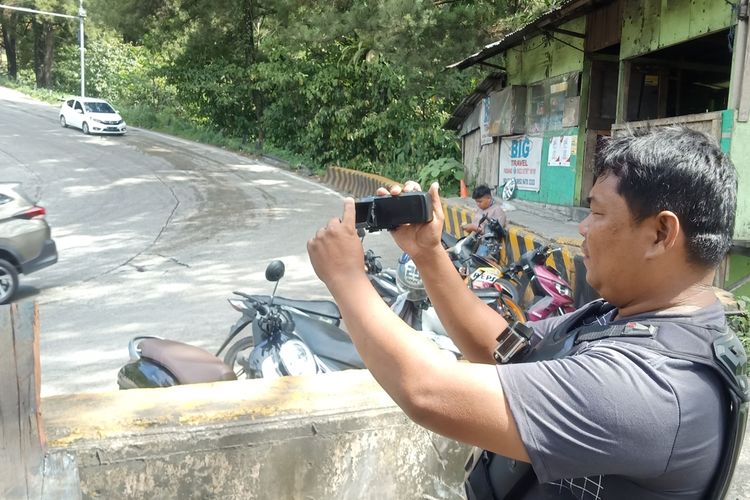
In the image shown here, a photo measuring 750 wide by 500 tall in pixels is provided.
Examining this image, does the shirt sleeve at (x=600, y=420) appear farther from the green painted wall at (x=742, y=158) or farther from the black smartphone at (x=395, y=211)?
the green painted wall at (x=742, y=158)

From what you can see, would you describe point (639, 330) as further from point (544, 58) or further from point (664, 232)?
point (544, 58)

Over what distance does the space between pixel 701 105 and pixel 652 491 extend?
12437mm

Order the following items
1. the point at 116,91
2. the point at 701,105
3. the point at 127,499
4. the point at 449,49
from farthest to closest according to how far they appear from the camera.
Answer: the point at 116,91 < the point at 449,49 < the point at 701,105 < the point at 127,499

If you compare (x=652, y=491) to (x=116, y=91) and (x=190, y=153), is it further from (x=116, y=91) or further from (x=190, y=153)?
(x=116, y=91)

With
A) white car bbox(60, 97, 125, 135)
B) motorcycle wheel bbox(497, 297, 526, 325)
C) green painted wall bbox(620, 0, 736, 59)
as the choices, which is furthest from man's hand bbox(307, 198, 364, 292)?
white car bbox(60, 97, 125, 135)

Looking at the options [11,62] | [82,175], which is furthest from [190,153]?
[11,62]

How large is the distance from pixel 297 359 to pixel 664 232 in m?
2.83

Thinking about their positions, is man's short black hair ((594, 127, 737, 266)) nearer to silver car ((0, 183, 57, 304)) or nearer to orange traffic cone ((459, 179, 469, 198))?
silver car ((0, 183, 57, 304))

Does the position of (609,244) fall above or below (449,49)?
below

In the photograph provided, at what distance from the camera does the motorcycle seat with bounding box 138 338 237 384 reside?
11.3 ft

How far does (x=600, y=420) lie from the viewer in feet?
3.39

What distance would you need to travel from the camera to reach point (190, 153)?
72.1 feet

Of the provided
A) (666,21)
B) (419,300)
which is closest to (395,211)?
(419,300)

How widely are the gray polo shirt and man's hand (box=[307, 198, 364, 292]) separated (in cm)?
37
